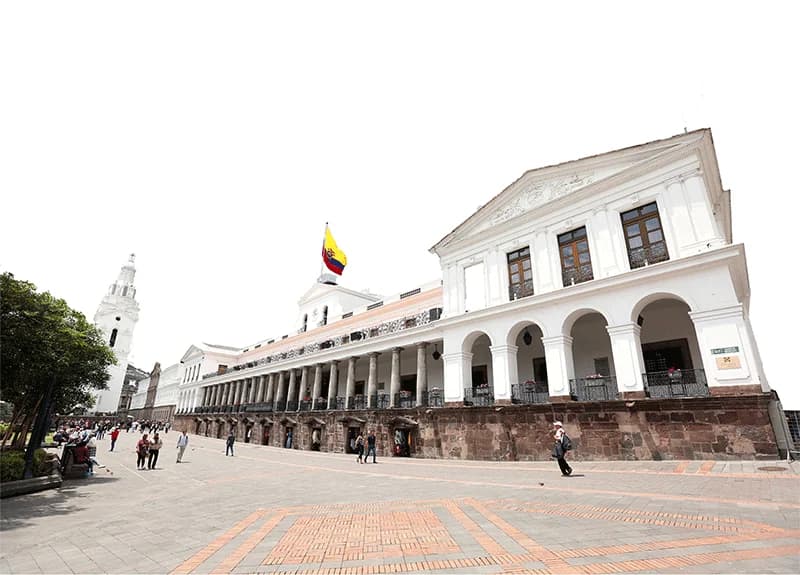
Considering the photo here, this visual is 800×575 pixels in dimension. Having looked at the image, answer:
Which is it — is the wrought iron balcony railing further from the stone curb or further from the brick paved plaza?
the stone curb

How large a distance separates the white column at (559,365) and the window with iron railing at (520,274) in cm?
270

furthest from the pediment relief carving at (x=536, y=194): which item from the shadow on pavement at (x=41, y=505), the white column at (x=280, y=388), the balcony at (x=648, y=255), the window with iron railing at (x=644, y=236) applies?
the white column at (x=280, y=388)

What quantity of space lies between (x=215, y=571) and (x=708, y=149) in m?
19.2

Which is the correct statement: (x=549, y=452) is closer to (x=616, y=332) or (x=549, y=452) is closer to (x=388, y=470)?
(x=616, y=332)

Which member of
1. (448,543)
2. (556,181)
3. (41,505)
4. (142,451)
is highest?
(556,181)

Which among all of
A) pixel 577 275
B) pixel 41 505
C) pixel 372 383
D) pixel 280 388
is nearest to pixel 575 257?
pixel 577 275

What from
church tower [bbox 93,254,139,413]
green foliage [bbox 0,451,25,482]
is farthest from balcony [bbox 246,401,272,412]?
church tower [bbox 93,254,139,413]

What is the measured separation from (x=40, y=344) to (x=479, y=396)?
15.5 m

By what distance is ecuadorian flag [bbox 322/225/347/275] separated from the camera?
35.3 metres

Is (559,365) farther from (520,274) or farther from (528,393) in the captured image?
(520,274)

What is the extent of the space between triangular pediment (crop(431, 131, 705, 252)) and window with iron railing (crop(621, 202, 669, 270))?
1.63 m

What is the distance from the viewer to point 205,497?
9.77 meters

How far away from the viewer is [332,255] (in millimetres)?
35531

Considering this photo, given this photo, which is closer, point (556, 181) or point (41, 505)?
point (41, 505)
